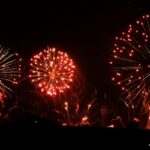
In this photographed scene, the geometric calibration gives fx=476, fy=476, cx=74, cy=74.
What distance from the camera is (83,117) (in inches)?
916

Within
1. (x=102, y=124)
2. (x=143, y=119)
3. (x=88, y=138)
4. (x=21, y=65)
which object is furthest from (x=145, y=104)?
(x=88, y=138)

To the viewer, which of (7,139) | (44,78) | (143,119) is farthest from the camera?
(143,119)

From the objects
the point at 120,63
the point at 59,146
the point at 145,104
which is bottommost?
the point at 59,146

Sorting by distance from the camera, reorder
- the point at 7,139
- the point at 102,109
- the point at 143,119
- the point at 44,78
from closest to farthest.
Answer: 1. the point at 7,139
2. the point at 44,78
3. the point at 143,119
4. the point at 102,109

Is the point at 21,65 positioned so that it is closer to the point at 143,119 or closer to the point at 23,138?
the point at 143,119

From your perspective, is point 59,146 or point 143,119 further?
point 143,119

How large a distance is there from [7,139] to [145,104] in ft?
37.1

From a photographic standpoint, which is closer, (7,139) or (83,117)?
(7,139)

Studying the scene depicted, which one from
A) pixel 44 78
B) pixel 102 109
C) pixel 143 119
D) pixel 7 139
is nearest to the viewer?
pixel 7 139

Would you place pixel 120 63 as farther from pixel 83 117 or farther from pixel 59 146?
pixel 59 146

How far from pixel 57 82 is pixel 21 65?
14.2 feet

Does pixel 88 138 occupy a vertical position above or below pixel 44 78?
below

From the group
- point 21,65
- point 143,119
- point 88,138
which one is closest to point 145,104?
point 143,119

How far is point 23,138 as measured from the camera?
10.6 m
